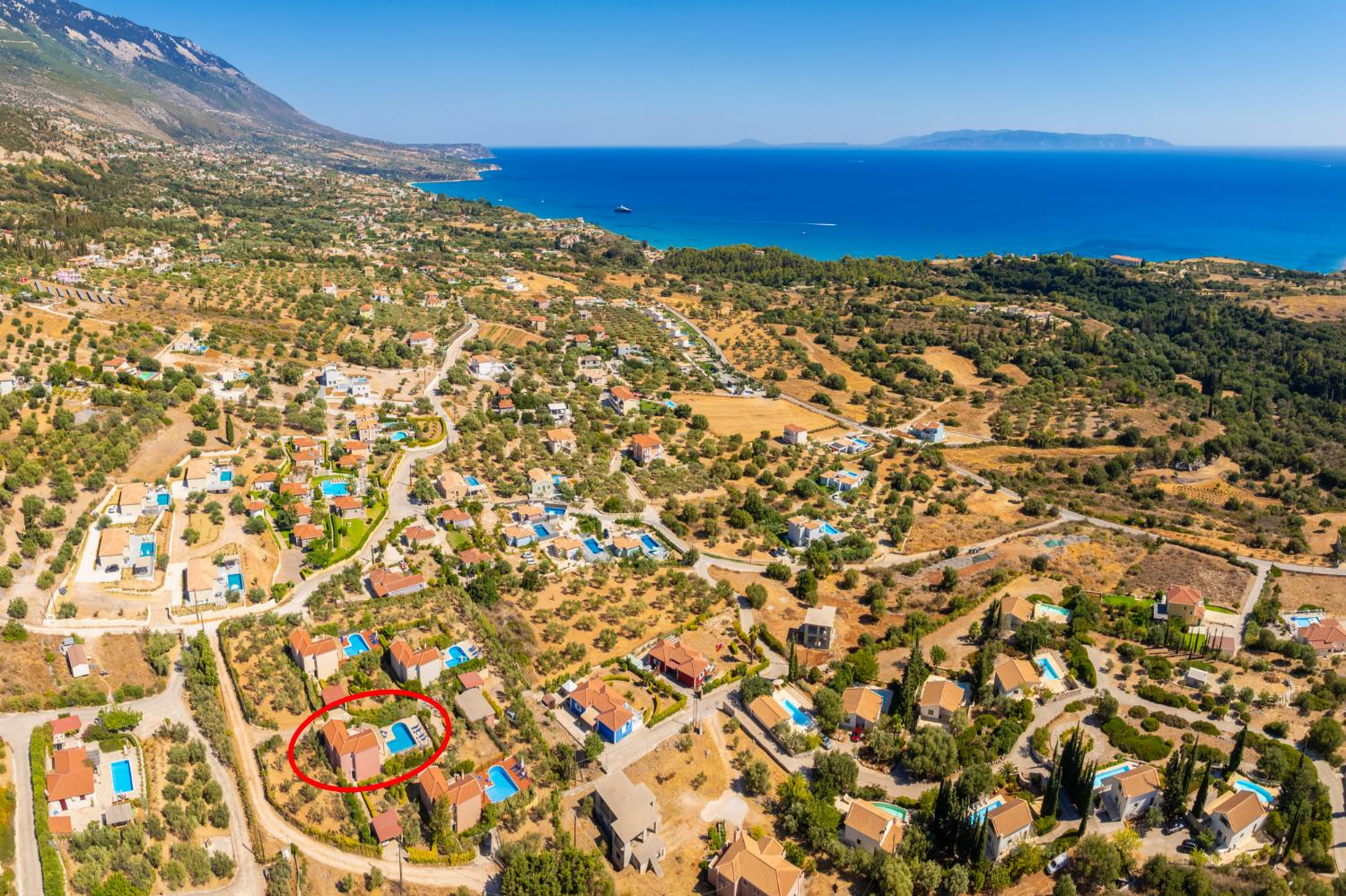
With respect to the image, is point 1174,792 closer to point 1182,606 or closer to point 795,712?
point 795,712

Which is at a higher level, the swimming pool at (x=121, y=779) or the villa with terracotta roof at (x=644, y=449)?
the villa with terracotta roof at (x=644, y=449)

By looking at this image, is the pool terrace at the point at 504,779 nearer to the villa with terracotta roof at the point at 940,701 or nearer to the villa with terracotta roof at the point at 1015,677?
the villa with terracotta roof at the point at 940,701

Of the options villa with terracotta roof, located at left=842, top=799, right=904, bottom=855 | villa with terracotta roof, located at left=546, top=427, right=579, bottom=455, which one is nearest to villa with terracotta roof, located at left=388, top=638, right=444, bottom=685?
villa with terracotta roof, located at left=842, top=799, right=904, bottom=855

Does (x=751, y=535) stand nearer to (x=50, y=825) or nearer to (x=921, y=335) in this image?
(x=50, y=825)

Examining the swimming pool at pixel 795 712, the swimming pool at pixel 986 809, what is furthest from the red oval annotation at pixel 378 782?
the swimming pool at pixel 986 809

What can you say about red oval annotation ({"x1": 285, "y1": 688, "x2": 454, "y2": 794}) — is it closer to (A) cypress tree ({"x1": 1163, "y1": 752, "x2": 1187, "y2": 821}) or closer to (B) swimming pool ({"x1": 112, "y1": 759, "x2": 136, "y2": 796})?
(B) swimming pool ({"x1": 112, "y1": 759, "x2": 136, "y2": 796})

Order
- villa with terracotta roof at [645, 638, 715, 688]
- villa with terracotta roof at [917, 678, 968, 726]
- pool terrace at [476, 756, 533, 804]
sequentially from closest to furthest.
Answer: pool terrace at [476, 756, 533, 804] < villa with terracotta roof at [917, 678, 968, 726] < villa with terracotta roof at [645, 638, 715, 688]

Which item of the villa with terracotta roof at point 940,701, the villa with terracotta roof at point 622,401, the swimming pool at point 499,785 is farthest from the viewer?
the villa with terracotta roof at point 622,401
